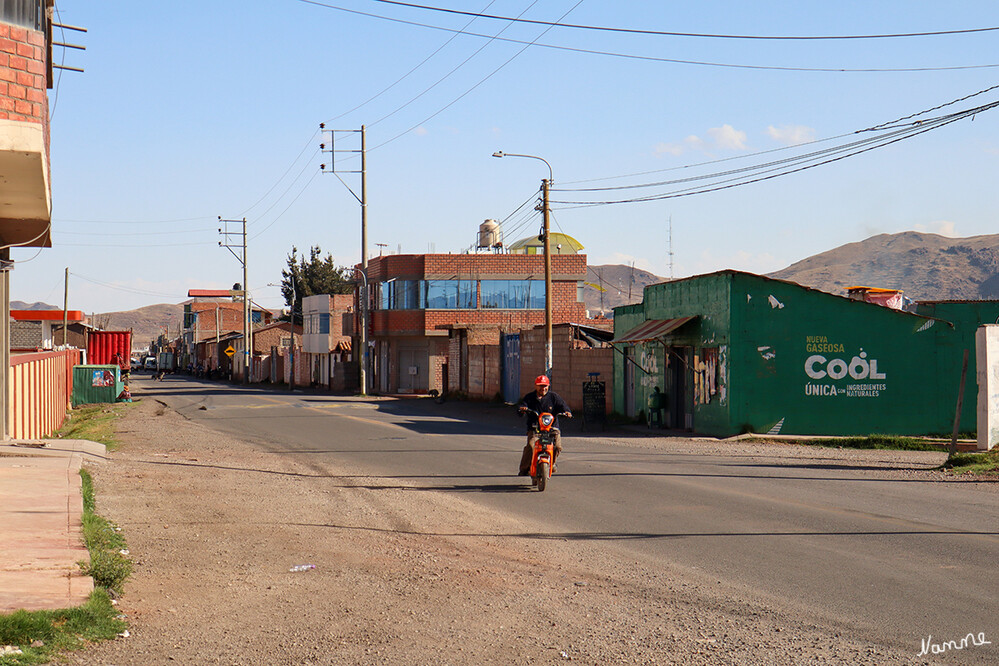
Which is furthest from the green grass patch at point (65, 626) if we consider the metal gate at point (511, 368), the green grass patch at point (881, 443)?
the metal gate at point (511, 368)

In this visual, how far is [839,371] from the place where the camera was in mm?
24797

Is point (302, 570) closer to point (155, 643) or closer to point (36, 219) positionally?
point (155, 643)

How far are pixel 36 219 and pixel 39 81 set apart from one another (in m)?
4.55

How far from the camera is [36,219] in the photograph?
16281 mm

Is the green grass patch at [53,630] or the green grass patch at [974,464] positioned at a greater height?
the green grass patch at [53,630]

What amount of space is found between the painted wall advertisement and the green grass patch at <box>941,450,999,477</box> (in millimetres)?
7213

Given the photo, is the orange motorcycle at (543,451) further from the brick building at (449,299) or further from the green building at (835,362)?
the brick building at (449,299)

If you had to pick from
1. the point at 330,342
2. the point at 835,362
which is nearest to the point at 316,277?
the point at 330,342

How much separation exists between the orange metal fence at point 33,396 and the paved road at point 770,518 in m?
5.33

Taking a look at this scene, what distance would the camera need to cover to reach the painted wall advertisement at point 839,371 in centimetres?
2472

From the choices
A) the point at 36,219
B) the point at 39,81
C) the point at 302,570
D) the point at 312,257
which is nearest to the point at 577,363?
the point at 36,219

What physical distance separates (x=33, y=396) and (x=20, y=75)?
543 inches

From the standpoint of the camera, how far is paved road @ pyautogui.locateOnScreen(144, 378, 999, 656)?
7418mm

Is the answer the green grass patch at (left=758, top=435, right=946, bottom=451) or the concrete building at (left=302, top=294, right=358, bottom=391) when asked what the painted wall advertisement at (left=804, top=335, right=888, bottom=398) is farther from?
the concrete building at (left=302, top=294, right=358, bottom=391)
